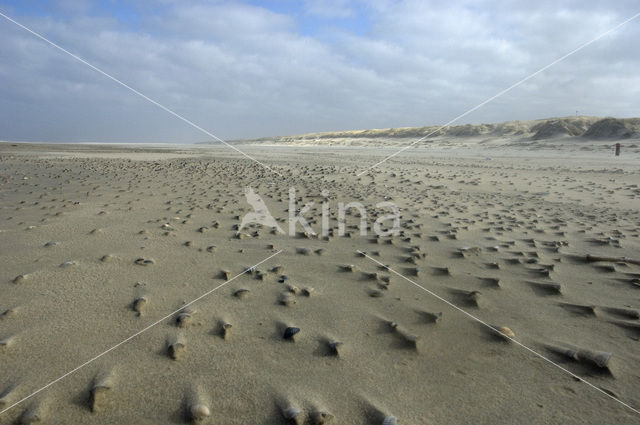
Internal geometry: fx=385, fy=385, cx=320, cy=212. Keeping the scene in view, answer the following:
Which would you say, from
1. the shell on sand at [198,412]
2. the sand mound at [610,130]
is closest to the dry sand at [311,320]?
the shell on sand at [198,412]

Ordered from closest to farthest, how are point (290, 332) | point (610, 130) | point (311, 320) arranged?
1. point (290, 332)
2. point (311, 320)
3. point (610, 130)

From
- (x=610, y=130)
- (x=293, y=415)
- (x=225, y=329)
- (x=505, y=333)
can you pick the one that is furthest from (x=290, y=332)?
(x=610, y=130)

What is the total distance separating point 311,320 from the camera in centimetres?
267

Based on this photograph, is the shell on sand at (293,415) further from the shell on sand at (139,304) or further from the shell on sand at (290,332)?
the shell on sand at (139,304)

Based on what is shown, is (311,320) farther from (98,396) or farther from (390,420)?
(98,396)

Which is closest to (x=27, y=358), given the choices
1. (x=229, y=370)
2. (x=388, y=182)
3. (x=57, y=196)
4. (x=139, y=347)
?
(x=139, y=347)

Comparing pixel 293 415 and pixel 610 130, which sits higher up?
pixel 610 130

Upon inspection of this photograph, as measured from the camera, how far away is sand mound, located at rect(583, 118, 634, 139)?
2513 centimetres

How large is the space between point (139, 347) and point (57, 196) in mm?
5757

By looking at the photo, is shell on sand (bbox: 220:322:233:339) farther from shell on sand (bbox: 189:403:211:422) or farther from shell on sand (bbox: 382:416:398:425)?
shell on sand (bbox: 382:416:398:425)

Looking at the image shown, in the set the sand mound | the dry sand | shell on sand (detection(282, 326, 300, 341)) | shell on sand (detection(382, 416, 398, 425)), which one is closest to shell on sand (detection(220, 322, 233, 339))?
the dry sand

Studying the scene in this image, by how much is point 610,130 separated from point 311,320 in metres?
31.2

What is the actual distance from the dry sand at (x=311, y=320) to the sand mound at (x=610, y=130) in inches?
994

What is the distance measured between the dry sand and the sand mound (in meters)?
25.2
